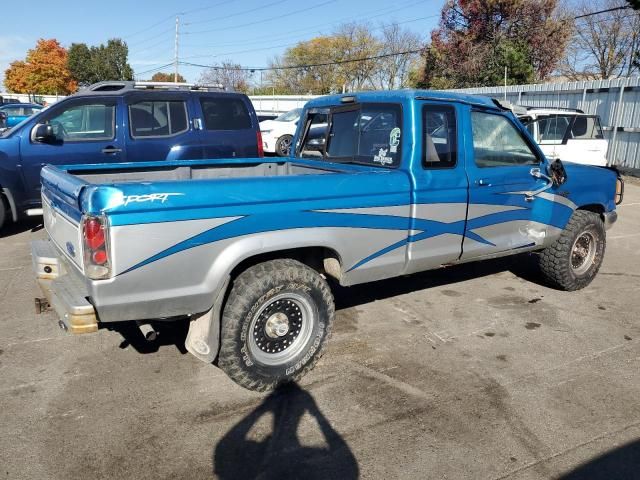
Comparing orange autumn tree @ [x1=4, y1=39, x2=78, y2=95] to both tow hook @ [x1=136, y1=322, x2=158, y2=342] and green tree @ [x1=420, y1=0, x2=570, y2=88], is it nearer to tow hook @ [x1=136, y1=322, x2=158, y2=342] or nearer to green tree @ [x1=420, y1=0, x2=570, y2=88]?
green tree @ [x1=420, y1=0, x2=570, y2=88]

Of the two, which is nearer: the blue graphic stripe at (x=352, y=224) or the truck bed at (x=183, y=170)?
the blue graphic stripe at (x=352, y=224)

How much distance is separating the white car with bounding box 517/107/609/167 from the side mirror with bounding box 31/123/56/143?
346 inches

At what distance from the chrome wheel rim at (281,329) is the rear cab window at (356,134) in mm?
1347

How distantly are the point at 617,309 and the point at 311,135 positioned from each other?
3494mm

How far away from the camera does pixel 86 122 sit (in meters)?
7.39

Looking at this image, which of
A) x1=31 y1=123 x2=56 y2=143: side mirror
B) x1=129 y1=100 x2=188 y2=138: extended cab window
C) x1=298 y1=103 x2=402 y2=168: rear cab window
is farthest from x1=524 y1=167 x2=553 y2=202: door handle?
x1=31 y1=123 x2=56 y2=143: side mirror

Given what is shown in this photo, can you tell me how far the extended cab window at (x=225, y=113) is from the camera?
7.99 m

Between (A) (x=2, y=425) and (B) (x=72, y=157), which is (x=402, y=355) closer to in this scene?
(A) (x=2, y=425)

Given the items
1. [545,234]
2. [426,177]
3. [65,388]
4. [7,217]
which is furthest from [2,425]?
[7,217]

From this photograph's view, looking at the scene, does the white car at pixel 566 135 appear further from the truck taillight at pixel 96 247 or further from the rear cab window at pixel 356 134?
the truck taillight at pixel 96 247

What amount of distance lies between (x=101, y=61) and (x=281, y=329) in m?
69.5

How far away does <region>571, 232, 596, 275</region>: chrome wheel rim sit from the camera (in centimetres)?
560

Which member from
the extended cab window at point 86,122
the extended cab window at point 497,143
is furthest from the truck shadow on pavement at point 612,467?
the extended cab window at point 86,122

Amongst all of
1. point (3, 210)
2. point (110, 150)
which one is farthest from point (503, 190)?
point (3, 210)
